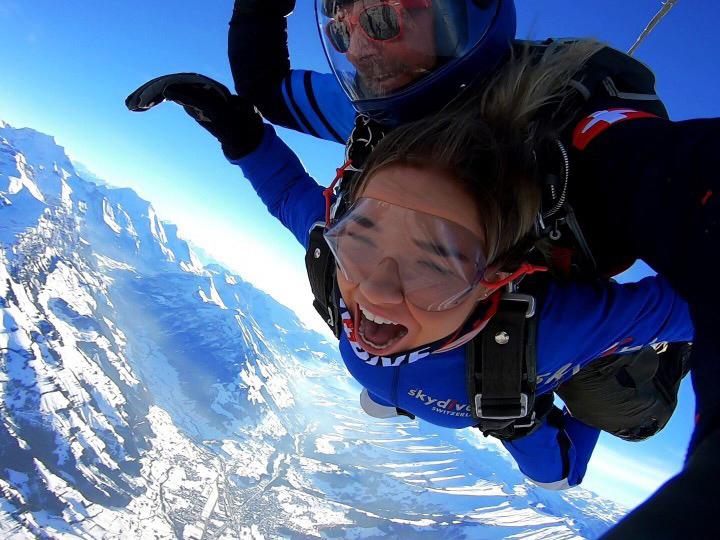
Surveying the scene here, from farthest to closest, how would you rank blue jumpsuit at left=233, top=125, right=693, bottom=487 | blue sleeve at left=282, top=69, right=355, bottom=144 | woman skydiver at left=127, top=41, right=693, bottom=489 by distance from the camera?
blue sleeve at left=282, top=69, right=355, bottom=144 → blue jumpsuit at left=233, top=125, right=693, bottom=487 → woman skydiver at left=127, top=41, right=693, bottom=489

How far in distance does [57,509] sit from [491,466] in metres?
135

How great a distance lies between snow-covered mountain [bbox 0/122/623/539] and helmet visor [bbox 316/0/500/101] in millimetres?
82307

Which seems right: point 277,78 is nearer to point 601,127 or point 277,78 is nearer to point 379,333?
point 379,333

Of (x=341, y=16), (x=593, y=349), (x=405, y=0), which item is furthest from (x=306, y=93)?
(x=593, y=349)

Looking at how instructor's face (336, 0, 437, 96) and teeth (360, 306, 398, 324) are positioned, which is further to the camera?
instructor's face (336, 0, 437, 96)

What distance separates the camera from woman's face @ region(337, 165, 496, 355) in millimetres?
1471

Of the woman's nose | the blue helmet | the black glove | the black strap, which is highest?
the black glove

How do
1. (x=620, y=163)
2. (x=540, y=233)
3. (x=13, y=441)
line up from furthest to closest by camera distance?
(x=13, y=441) < (x=540, y=233) < (x=620, y=163)

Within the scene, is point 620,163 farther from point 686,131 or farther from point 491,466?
point 491,466

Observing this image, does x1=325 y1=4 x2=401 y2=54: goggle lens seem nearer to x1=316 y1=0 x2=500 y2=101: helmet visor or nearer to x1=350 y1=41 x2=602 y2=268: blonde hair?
x1=316 y1=0 x2=500 y2=101: helmet visor

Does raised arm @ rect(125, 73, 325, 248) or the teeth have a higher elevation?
raised arm @ rect(125, 73, 325, 248)

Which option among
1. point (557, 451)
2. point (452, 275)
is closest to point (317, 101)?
point (452, 275)

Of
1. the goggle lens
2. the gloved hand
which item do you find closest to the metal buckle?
the goggle lens

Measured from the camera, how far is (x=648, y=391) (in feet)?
8.07
